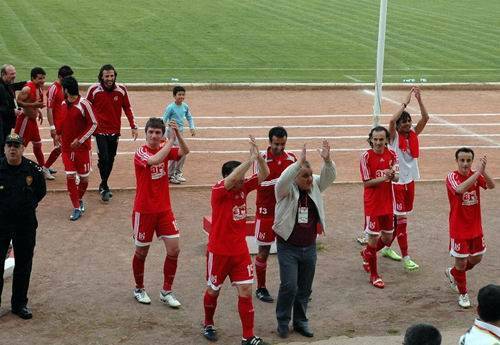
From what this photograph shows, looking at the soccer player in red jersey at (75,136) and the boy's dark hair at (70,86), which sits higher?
the boy's dark hair at (70,86)

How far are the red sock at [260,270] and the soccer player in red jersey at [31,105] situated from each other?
20.3 feet

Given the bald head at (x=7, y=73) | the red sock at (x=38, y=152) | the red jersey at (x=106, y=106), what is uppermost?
the bald head at (x=7, y=73)

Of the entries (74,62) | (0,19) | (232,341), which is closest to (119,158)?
(232,341)

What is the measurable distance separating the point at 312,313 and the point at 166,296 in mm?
1766

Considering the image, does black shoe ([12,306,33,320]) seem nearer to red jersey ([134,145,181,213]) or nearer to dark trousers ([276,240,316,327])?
red jersey ([134,145,181,213])

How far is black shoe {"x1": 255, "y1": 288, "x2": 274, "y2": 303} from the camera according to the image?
1164 centimetres

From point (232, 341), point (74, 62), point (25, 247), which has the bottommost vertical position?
point (232, 341)

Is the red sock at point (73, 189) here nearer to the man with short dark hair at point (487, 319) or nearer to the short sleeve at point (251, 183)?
the short sleeve at point (251, 183)

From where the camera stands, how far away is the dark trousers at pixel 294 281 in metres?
10.4

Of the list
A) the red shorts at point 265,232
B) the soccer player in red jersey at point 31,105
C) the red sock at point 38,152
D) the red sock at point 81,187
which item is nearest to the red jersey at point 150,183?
the red shorts at point 265,232

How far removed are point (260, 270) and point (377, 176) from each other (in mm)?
1929

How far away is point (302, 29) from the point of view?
37.6 metres

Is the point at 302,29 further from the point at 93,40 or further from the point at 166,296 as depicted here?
the point at 166,296

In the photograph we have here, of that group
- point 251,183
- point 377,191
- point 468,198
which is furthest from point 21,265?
point 468,198
